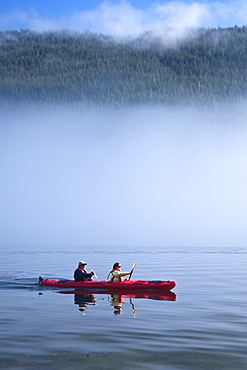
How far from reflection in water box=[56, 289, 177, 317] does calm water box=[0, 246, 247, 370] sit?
10cm

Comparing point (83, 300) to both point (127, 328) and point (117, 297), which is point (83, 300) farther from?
point (127, 328)

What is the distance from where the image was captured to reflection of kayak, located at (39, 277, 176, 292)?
23344 mm

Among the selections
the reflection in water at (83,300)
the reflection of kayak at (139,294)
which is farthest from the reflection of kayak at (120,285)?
the reflection in water at (83,300)

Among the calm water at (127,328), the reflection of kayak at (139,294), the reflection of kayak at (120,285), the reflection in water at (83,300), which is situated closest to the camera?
the calm water at (127,328)

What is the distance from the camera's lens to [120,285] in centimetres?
2392

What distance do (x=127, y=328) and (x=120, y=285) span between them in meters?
8.57

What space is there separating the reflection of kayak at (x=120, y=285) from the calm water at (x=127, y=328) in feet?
1.85

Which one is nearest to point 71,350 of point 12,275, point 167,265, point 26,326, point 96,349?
point 96,349

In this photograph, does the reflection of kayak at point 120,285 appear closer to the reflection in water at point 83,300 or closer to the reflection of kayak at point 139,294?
the reflection of kayak at point 139,294

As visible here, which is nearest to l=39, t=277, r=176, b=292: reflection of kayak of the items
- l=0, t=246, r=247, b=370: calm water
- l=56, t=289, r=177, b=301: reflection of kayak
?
l=56, t=289, r=177, b=301: reflection of kayak

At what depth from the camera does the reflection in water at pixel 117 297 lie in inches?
795

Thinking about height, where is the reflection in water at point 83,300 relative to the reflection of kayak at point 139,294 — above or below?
below

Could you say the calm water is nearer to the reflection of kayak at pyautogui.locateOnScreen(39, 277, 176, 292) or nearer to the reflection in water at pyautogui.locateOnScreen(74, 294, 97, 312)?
the reflection in water at pyautogui.locateOnScreen(74, 294, 97, 312)

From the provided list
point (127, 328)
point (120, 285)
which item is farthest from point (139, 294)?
point (127, 328)
